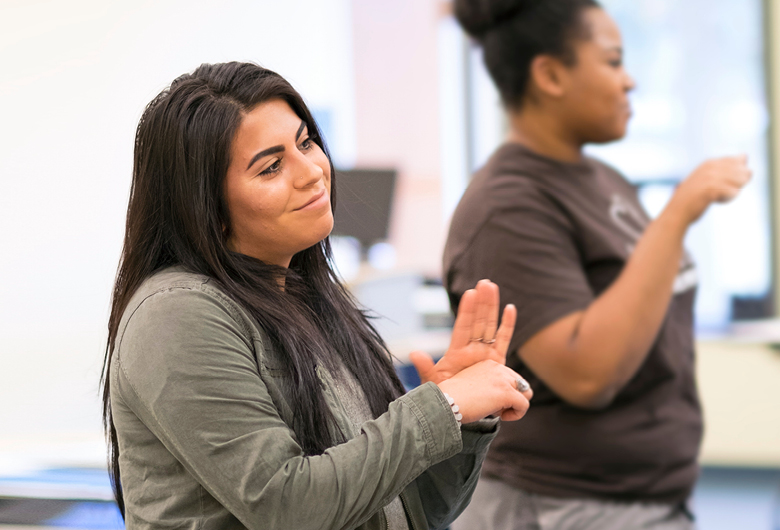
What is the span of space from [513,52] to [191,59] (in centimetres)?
147

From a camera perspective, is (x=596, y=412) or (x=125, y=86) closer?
(x=596, y=412)

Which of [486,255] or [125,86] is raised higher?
[125,86]

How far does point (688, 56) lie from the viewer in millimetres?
3641

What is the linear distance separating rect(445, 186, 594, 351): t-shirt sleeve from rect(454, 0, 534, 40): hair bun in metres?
0.30

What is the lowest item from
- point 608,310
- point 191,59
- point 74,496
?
point 74,496

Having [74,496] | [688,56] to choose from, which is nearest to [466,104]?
[688,56]

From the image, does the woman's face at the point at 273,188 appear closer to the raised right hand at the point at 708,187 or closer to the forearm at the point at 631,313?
the forearm at the point at 631,313

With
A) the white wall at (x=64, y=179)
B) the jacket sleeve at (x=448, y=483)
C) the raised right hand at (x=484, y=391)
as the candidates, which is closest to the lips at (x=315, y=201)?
the raised right hand at (x=484, y=391)

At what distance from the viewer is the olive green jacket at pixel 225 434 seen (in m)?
0.70

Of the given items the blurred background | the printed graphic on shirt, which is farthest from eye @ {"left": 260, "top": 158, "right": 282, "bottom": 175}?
the printed graphic on shirt

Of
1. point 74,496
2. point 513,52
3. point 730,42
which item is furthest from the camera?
point 730,42

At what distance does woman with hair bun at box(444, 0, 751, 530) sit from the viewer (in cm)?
111

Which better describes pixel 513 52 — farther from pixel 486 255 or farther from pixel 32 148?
pixel 32 148

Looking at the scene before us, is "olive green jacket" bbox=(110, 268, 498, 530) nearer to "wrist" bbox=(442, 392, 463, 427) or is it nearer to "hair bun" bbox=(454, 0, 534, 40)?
"wrist" bbox=(442, 392, 463, 427)
